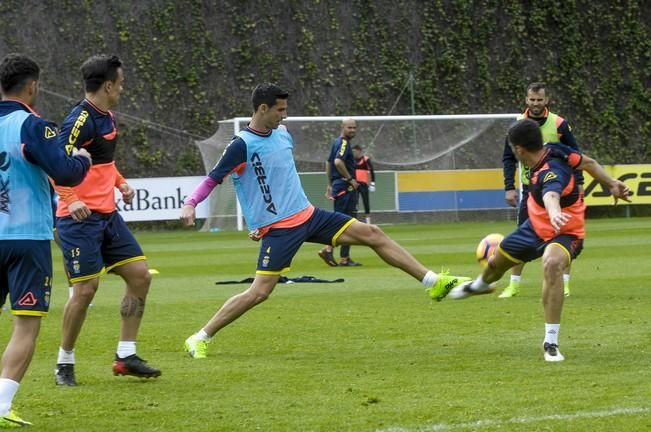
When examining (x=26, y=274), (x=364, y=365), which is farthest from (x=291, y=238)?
(x=26, y=274)

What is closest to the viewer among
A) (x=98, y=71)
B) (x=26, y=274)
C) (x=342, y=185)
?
(x=26, y=274)

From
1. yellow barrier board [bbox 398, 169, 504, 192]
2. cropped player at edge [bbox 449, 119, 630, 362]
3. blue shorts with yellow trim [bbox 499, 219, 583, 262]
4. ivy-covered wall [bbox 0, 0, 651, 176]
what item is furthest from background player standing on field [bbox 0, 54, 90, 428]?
ivy-covered wall [bbox 0, 0, 651, 176]

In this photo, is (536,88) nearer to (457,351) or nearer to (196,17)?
(457,351)

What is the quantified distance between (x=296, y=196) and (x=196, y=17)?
29.1 m

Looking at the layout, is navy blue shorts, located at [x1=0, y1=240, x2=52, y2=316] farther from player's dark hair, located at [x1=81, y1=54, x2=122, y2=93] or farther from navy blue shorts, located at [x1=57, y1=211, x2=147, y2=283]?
player's dark hair, located at [x1=81, y1=54, x2=122, y2=93]

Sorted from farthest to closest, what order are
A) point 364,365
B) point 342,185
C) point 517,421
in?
1. point 342,185
2. point 364,365
3. point 517,421

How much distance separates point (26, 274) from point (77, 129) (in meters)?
1.70

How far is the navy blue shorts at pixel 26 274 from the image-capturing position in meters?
6.90

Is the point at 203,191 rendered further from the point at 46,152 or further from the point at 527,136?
the point at 46,152

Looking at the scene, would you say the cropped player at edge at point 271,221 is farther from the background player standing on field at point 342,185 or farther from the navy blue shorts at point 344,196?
the navy blue shorts at point 344,196

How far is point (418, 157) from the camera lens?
3528cm

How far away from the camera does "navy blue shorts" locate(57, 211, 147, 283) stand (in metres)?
8.55

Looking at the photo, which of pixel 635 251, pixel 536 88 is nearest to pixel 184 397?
pixel 536 88

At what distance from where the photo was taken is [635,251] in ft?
70.4
